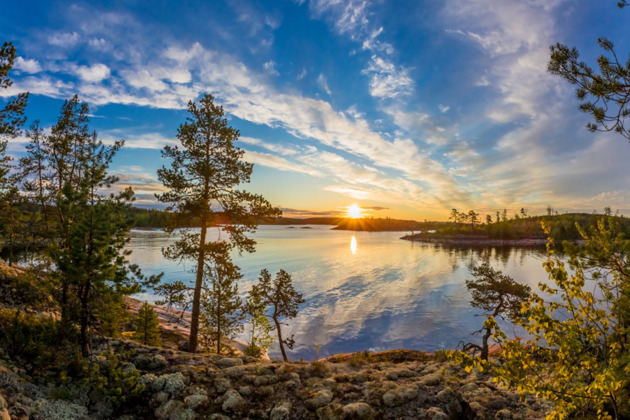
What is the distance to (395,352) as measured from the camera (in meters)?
21.5

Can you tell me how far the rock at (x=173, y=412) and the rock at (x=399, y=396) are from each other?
4.95 m

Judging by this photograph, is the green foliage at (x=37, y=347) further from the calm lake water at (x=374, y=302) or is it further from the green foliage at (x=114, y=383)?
the calm lake water at (x=374, y=302)

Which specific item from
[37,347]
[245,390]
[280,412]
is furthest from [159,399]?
[37,347]

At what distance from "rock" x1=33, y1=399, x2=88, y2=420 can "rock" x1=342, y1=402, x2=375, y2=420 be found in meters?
5.72

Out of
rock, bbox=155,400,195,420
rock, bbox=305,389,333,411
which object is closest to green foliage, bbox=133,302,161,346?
rock, bbox=155,400,195,420

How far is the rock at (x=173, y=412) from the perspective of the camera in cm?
683

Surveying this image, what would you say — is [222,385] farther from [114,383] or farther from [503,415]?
[503,415]

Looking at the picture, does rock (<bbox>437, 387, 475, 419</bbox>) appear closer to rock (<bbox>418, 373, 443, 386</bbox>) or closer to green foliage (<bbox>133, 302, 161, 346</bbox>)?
rock (<bbox>418, 373, 443, 386</bbox>)

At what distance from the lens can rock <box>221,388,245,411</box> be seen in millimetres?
7270

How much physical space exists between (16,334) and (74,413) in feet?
9.54

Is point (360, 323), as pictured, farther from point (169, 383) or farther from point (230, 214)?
point (169, 383)

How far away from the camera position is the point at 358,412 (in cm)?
731

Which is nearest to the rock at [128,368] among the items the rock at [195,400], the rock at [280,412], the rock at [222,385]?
the rock at [195,400]

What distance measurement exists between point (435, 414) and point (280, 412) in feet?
12.7
